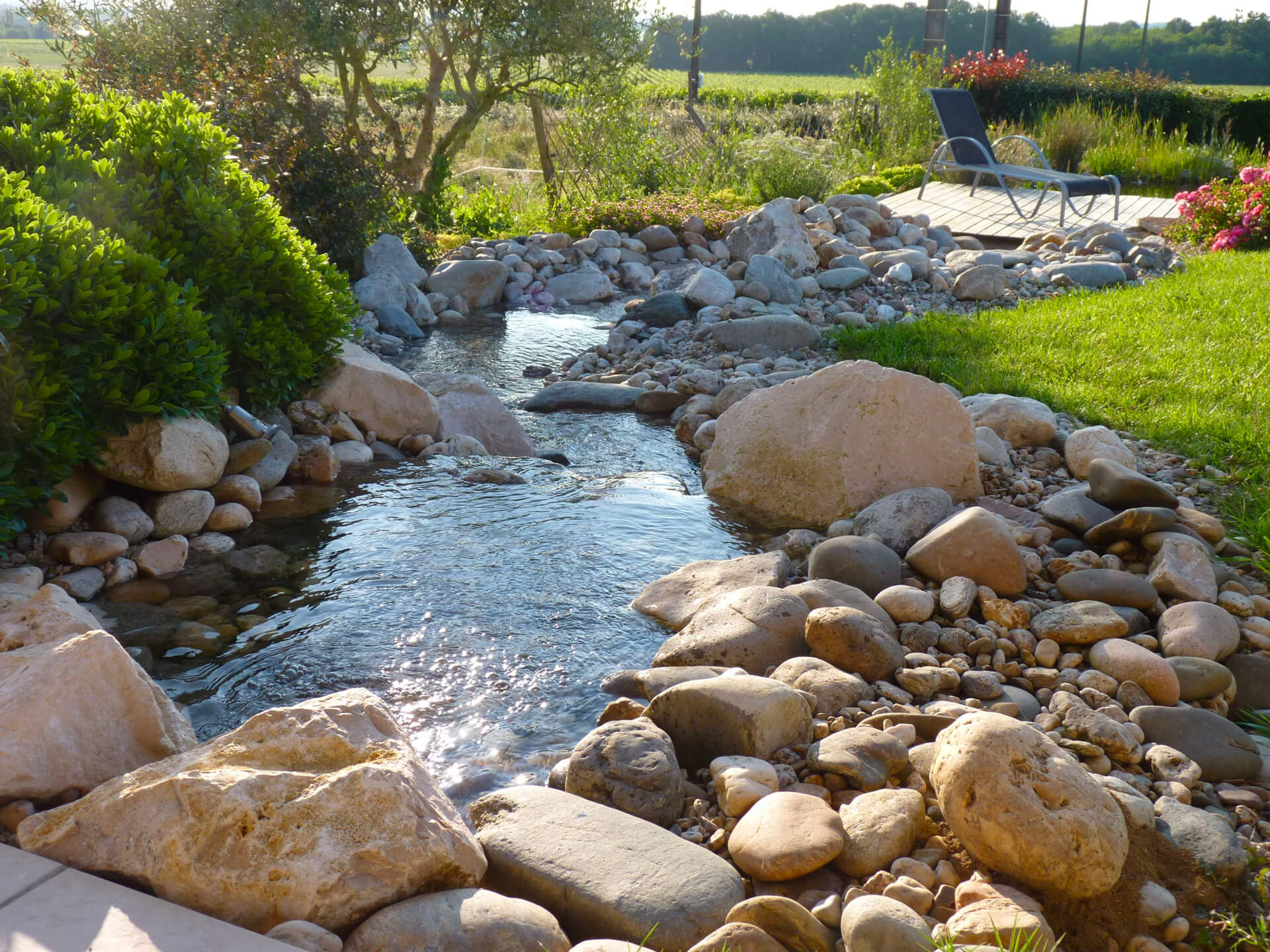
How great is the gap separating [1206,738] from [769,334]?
16.9 ft

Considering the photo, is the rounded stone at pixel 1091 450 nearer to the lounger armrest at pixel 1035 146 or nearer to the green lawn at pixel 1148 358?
the green lawn at pixel 1148 358

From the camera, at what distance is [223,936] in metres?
1.81

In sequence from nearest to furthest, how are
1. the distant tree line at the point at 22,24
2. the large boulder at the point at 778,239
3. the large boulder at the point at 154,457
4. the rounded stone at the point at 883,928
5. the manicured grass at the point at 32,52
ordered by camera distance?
the rounded stone at the point at 883,928
the large boulder at the point at 154,457
the large boulder at the point at 778,239
the distant tree line at the point at 22,24
the manicured grass at the point at 32,52

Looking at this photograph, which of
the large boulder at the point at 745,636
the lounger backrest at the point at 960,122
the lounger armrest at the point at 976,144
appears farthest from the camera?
the lounger backrest at the point at 960,122

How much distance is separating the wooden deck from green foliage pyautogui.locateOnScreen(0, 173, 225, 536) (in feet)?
33.7

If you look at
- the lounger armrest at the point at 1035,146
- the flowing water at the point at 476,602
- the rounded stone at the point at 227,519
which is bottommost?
the flowing water at the point at 476,602

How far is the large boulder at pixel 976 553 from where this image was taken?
12.0 feet

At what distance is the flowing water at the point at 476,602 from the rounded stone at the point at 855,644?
66cm

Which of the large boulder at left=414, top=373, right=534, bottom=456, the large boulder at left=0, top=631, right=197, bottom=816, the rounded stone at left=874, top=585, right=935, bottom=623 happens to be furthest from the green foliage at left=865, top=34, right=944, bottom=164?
the large boulder at left=0, top=631, right=197, bottom=816

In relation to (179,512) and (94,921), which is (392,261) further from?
(94,921)

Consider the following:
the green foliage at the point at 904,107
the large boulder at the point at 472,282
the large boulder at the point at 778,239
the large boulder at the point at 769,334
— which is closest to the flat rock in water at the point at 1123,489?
the large boulder at the point at 769,334

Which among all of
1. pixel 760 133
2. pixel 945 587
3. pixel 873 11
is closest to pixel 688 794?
pixel 945 587

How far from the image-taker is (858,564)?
151 inches

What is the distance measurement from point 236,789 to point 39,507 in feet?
8.05
